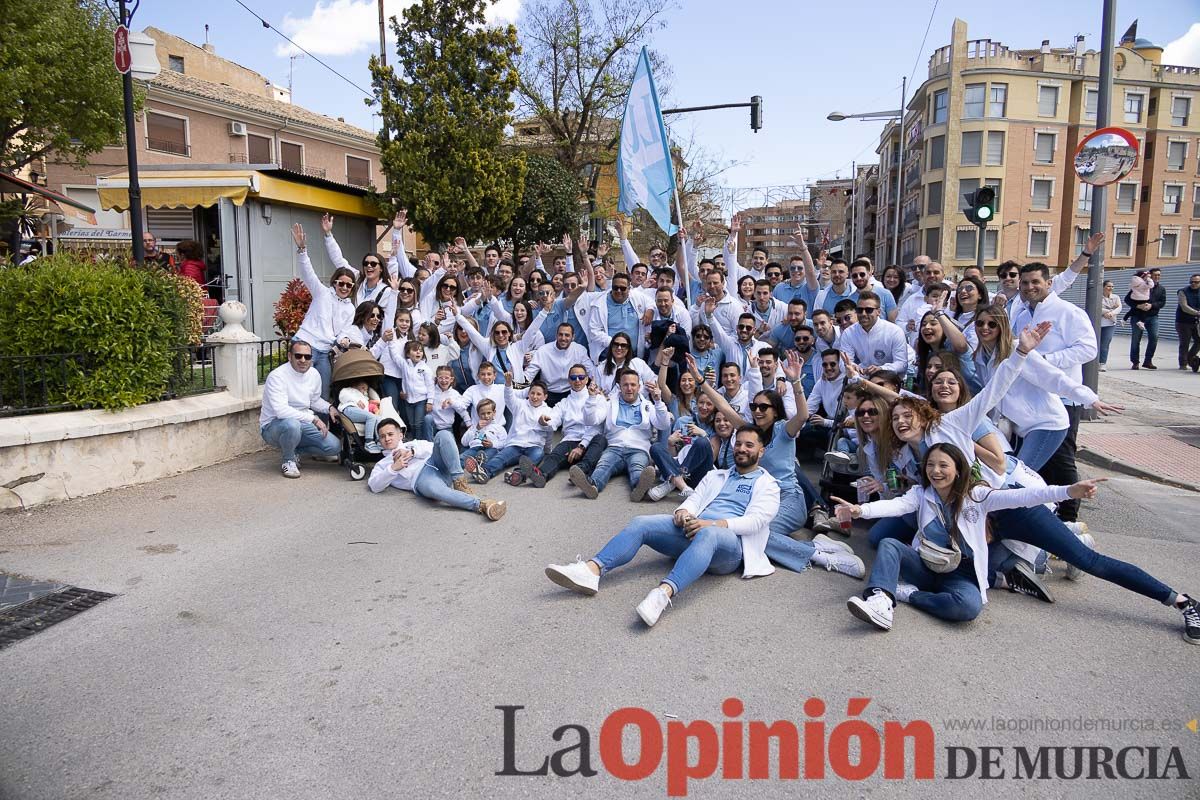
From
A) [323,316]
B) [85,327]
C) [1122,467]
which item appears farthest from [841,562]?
[85,327]

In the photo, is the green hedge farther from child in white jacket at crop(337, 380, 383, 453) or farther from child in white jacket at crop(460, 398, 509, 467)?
child in white jacket at crop(460, 398, 509, 467)

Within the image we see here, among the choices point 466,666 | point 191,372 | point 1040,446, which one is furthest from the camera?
point 191,372

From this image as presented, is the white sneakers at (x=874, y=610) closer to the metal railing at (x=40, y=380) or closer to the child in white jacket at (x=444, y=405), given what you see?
the child in white jacket at (x=444, y=405)

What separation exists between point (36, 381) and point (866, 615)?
23.1 feet

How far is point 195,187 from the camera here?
14.3 meters

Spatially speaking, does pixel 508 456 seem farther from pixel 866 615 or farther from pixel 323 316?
pixel 866 615

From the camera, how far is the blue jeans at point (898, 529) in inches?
201

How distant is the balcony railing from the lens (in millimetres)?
26609

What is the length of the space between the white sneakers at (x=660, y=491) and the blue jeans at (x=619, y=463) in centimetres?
20

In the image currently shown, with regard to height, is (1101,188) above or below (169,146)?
below

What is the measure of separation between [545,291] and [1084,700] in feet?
23.7

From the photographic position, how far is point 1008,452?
578 cm

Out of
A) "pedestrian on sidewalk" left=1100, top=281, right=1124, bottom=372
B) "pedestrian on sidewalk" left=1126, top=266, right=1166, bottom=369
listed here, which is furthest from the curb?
"pedestrian on sidewalk" left=1126, top=266, right=1166, bottom=369

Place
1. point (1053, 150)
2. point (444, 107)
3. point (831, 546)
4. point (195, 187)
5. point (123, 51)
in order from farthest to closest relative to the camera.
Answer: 1. point (1053, 150)
2. point (444, 107)
3. point (195, 187)
4. point (123, 51)
5. point (831, 546)
